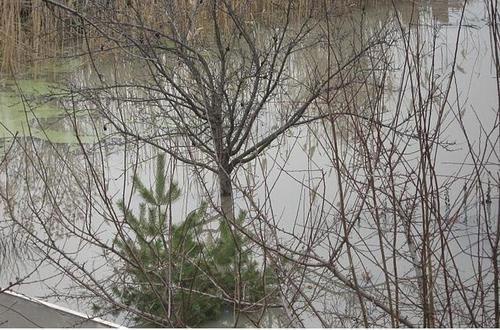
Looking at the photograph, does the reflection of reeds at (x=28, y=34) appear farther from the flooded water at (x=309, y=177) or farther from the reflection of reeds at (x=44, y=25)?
the flooded water at (x=309, y=177)

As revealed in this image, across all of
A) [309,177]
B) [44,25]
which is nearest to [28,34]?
[44,25]

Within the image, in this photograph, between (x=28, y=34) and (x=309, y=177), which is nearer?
(x=309, y=177)

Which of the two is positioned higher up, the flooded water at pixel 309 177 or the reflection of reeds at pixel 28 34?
the reflection of reeds at pixel 28 34

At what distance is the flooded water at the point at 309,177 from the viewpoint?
7.45 ft

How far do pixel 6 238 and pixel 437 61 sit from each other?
434cm

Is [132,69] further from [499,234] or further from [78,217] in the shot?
[499,234]

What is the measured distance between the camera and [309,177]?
6.84ft

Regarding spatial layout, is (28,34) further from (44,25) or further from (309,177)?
(309,177)

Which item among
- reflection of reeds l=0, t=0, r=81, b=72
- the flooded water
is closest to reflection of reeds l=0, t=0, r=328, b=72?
reflection of reeds l=0, t=0, r=81, b=72

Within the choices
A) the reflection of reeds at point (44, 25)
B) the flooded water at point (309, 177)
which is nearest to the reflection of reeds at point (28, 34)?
the reflection of reeds at point (44, 25)

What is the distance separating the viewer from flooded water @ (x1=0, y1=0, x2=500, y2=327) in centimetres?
227

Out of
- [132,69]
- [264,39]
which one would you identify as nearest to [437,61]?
[264,39]

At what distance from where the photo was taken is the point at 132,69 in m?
6.42

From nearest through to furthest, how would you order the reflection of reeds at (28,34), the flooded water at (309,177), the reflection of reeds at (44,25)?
the flooded water at (309,177) < the reflection of reeds at (44,25) < the reflection of reeds at (28,34)
